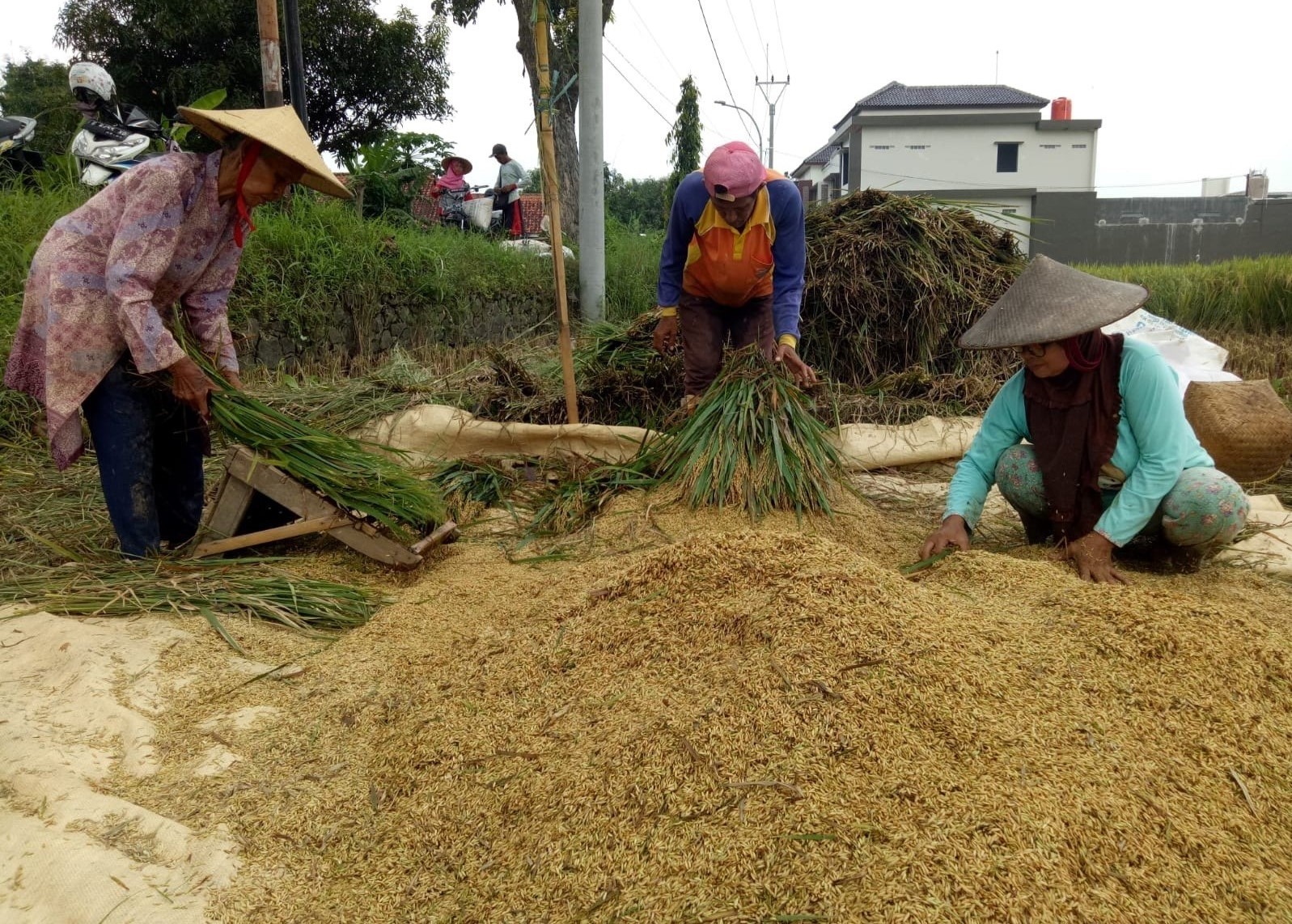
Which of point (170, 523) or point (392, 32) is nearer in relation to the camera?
point (170, 523)

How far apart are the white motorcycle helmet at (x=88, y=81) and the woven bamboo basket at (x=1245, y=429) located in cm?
569

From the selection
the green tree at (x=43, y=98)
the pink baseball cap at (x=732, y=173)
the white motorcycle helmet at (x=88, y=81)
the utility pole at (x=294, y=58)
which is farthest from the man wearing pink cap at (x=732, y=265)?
the green tree at (x=43, y=98)

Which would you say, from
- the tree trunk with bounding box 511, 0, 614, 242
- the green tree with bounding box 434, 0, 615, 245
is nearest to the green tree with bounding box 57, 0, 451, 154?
the green tree with bounding box 434, 0, 615, 245

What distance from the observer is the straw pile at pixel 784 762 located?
1.17 m

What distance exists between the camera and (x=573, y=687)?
1.65 m

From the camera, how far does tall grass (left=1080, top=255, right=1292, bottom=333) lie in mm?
6715

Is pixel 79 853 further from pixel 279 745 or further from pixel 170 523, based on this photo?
pixel 170 523

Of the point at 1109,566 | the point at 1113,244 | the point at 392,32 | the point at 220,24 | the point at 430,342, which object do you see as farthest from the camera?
the point at 1113,244

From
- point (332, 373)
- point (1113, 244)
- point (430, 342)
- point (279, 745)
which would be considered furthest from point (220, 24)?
point (1113, 244)

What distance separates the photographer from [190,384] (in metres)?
2.28

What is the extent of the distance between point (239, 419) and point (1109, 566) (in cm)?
226

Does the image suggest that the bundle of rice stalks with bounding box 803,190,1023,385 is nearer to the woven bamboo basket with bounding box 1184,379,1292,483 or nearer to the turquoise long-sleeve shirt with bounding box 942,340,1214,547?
the woven bamboo basket with bounding box 1184,379,1292,483

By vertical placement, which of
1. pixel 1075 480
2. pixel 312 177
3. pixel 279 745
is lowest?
pixel 279 745

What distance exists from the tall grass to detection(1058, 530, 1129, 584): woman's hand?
5285 millimetres
